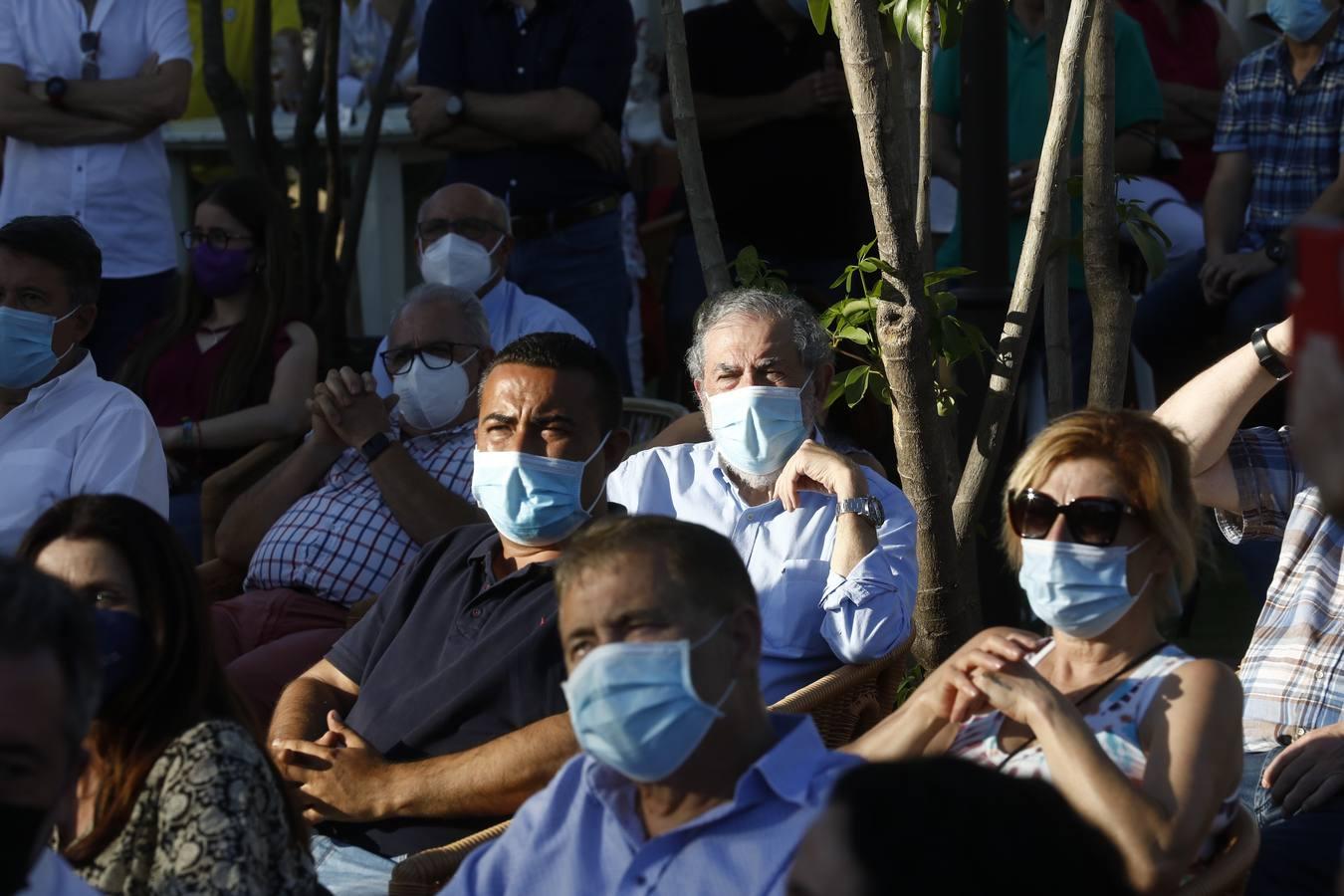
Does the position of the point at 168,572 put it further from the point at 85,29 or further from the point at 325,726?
the point at 85,29

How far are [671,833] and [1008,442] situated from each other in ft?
12.4

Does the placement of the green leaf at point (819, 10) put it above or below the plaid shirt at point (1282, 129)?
above

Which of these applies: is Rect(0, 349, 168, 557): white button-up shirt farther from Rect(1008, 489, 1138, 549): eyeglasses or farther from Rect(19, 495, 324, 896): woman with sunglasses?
Rect(1008, 489, 1138, 549): eyeglasses

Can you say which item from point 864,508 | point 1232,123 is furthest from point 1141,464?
point 1232,123

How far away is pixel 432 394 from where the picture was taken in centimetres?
562

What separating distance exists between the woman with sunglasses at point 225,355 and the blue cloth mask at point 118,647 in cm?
307

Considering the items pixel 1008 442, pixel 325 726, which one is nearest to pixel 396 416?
pixel 325 726

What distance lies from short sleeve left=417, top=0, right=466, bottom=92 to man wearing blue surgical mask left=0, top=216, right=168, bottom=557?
8.52 feet

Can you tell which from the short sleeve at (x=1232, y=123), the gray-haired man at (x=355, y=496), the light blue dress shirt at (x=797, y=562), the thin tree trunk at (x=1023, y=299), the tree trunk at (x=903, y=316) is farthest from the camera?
the short sleeve at (x=1232, y=123)

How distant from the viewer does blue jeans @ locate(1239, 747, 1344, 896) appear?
3.32 m

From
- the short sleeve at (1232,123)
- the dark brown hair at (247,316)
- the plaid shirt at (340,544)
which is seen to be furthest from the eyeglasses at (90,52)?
the short sleeve at (1232,123)

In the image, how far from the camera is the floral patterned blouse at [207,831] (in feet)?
9.22

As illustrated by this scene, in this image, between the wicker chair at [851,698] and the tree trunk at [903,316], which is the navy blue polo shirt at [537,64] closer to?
the tree trunk at [903,316]

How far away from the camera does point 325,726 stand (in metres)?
4.14
